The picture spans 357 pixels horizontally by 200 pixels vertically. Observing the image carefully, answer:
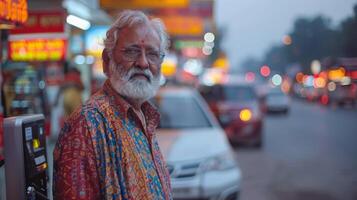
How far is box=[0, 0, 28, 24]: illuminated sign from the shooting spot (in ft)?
10.8

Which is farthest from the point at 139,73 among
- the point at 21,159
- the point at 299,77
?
the point at 299,77

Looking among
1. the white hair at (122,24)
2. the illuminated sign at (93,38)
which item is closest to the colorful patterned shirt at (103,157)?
the white hair at (122,24)

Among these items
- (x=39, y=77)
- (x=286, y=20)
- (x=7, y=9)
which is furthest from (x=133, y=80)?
(x=39, y=77)

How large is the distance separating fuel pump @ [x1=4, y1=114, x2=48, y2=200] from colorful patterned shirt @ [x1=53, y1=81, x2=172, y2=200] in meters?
0.17

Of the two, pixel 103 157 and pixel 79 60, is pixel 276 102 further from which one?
pixel 103 157

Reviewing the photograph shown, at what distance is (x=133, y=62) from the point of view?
2502mm

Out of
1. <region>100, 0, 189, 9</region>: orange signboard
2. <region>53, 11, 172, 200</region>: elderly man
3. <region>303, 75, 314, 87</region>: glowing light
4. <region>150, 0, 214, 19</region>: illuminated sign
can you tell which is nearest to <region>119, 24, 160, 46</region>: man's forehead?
<region>53, 11, 172, 200</region>: elderly man

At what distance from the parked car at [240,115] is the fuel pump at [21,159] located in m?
11.5

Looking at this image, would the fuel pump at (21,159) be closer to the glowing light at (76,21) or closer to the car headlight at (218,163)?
the car headlight at (218,163)

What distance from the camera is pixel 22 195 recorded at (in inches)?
92.0

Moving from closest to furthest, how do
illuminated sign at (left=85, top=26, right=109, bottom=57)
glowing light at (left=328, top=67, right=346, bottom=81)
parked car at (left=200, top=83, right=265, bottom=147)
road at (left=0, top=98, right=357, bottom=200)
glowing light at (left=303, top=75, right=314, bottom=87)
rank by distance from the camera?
road at (left=0, top=98, right=357, bottom=200) → glowing light at (left=328, top=67, right=346, bottom=81) → illuminated sign at (left=85, top=26, right=109, bottom=57) → parked car at (left=200, top=83, right=265, bottom=147) → glowing light at (left=303, top=75, right=314, bottom=87)

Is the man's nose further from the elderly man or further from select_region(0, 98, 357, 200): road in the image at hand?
select_region(0, 98, 357, 200): road

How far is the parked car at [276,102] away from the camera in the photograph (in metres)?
31.7

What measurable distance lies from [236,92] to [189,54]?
94.6 ft
